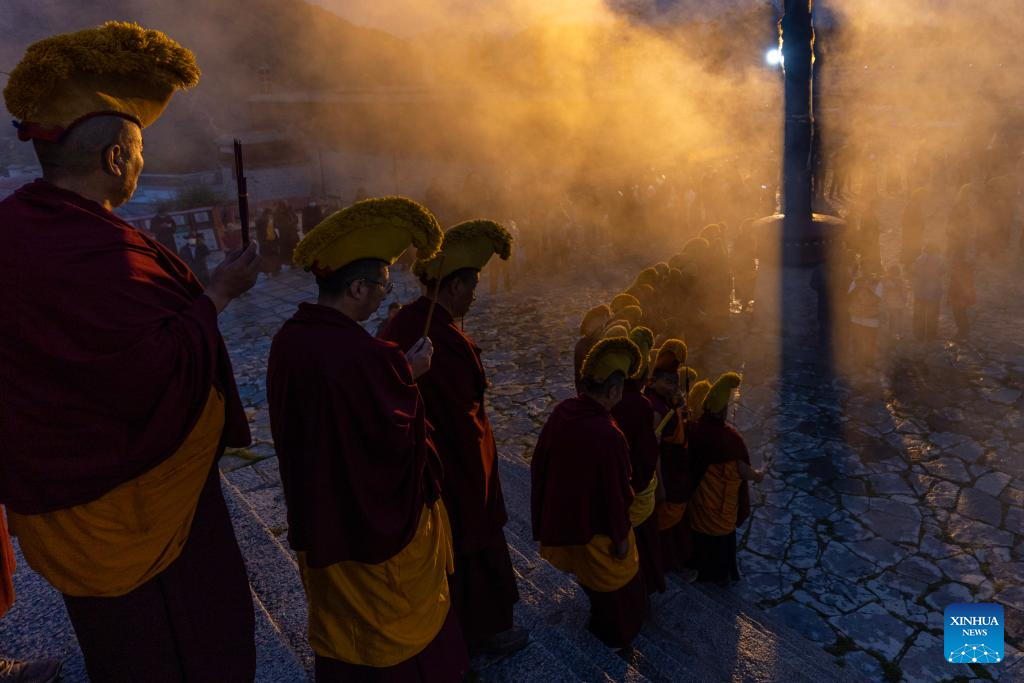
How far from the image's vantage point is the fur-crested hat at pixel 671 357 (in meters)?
4.58

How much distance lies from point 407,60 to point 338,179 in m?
5.30

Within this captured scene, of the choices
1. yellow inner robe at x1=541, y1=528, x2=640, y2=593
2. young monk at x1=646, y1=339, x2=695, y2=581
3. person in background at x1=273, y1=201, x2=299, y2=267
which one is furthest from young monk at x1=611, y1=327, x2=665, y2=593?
person in background at x1=273, y1=201, x2=299, y2=267

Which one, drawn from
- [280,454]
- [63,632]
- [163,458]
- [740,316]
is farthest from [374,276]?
[740,316]

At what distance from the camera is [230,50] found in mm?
32094

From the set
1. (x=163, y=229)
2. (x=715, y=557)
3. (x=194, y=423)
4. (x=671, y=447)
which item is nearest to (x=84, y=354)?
(x=194, y=423)

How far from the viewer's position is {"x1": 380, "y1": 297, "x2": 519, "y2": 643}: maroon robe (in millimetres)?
3215

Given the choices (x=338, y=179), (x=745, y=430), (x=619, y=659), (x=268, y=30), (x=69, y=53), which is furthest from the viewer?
(x=268, y=30)

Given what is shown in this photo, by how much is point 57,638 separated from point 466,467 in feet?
6.41

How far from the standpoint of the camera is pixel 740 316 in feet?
36.6

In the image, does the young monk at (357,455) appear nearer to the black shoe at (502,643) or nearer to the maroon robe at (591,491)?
the black shoe at (502,643)

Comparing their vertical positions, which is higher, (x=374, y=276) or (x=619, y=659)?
(x=374, y=276)

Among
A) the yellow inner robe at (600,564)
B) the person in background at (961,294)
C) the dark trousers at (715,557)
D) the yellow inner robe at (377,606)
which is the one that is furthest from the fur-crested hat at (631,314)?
the person in background at (961,294)

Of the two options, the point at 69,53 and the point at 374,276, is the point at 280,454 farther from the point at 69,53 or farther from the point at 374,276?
the point at 69,53

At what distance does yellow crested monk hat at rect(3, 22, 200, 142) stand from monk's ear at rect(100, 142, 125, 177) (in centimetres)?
10
